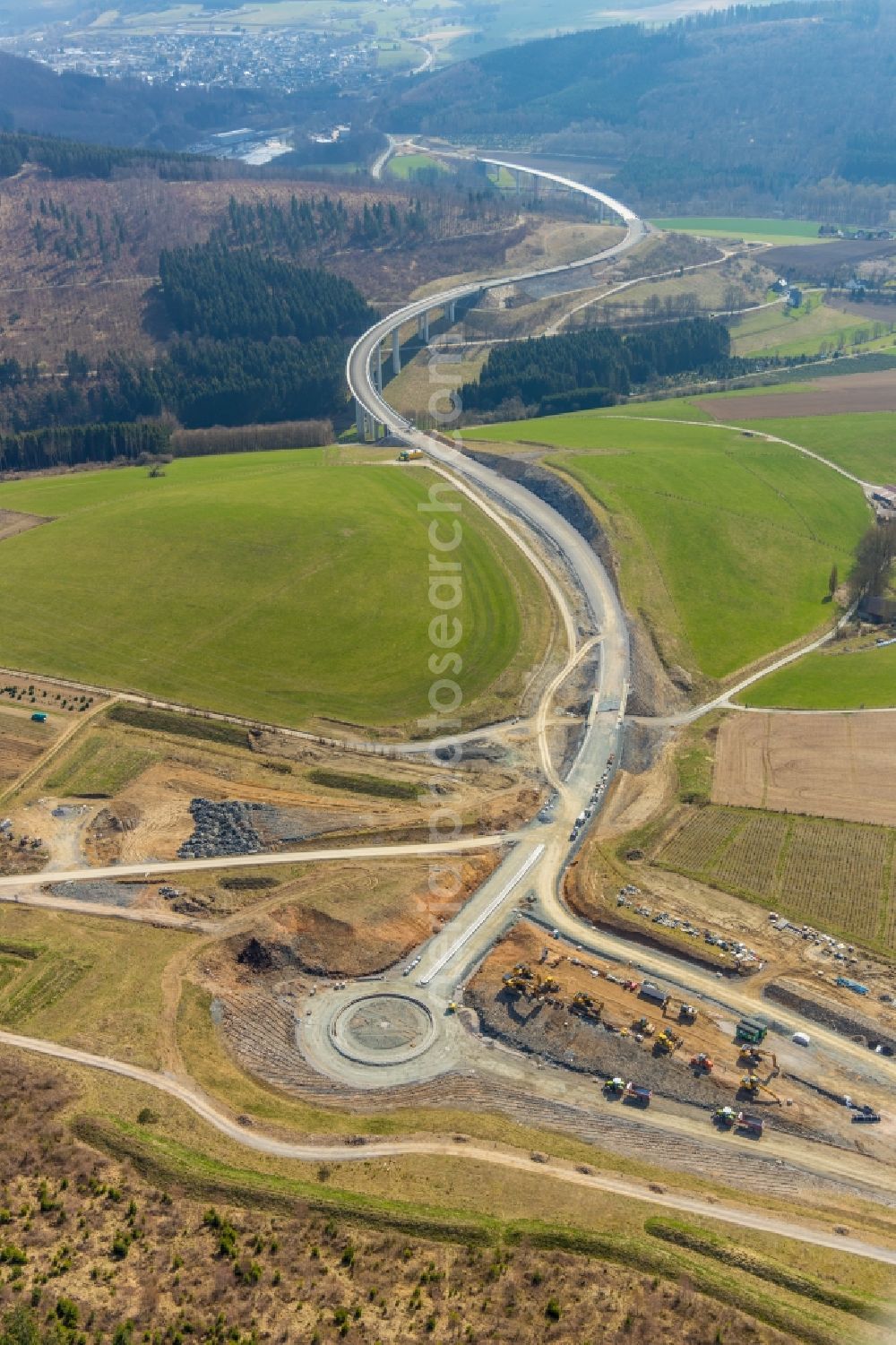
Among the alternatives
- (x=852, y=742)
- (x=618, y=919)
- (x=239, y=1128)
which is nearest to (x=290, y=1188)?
(x=239, y=1128)

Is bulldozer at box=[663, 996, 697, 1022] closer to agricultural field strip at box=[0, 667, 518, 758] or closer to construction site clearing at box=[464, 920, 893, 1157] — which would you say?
construction site clearing at box=[464, 920, 893, 1157]

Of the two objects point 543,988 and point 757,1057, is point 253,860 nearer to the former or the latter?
point 543,988

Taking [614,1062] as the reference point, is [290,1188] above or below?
above

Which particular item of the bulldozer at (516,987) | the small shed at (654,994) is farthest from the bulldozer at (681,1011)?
the bulldozer at (516,987)

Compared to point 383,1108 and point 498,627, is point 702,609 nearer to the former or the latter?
point 498,627

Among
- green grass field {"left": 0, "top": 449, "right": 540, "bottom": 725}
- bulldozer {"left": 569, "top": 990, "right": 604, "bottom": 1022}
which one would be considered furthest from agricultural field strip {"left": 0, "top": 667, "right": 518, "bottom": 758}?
bulldozer {"left": 569, "top": 990, "right": 604, "bottom": 1022}
